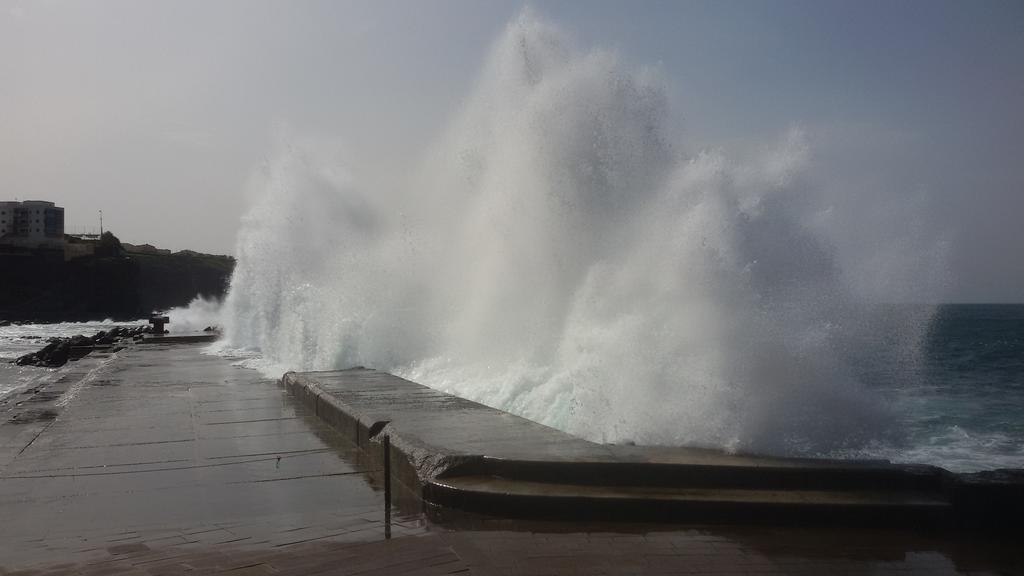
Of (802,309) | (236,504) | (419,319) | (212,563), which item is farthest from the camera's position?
(419,319)

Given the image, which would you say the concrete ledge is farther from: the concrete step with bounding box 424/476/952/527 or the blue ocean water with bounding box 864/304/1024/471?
the blue ocean water with bounding box 864/304/1024/471

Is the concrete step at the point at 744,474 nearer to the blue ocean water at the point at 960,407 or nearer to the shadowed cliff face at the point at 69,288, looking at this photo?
the blue ocean water at the point at 960,407

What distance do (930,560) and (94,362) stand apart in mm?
16826

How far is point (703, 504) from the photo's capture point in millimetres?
4773

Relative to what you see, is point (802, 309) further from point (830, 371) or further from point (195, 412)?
point (195, 412)

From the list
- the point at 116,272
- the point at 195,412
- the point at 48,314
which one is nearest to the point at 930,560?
the point at 195,412

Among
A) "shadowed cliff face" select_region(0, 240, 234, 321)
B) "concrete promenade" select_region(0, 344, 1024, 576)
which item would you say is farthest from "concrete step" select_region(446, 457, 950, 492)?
"shadowed cliff face" select_region(0, 240, 234, 321)

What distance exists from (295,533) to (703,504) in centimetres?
232

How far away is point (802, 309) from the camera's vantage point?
26.5 ft

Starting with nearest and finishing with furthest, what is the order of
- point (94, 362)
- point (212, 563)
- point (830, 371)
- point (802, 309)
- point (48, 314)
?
point (212, 563)
point (830, 371)
point (802, 309)
point (94, 362)
point (48, 314)

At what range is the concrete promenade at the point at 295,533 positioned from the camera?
4074mm

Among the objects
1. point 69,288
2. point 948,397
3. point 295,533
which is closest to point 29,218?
point 69,288

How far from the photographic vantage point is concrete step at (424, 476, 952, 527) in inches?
185

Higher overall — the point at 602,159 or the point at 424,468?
the point at 602,159
